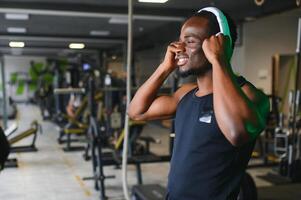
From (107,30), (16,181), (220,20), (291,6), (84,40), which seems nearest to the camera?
(220,20)

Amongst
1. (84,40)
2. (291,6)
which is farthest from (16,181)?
(291,6)

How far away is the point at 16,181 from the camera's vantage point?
455 centimetres

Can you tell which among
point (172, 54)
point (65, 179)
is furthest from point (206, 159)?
point (65, 179)

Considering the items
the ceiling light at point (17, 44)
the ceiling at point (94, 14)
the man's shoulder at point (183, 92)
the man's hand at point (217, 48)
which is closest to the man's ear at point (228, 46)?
the man's hand at point (217, 48)

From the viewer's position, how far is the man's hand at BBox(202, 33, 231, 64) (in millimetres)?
922

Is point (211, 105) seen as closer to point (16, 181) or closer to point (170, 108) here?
point (170, 108)

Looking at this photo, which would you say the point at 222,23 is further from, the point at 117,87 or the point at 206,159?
the point at 117,87

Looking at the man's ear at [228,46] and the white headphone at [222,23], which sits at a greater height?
the white headphone at [222,23]

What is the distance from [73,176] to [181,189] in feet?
13.0

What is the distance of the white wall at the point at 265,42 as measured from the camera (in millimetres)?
6043

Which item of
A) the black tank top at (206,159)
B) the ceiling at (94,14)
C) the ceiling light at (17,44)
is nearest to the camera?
the black tank top at (206,159)

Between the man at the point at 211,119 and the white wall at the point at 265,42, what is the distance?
5037mm

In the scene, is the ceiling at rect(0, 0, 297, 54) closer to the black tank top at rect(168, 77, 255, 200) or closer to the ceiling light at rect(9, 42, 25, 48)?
the ceiling light at rect(9, 42, 25, 48)

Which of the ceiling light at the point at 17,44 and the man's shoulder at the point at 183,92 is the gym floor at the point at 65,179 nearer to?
the ceiling light at the point at 17,44
